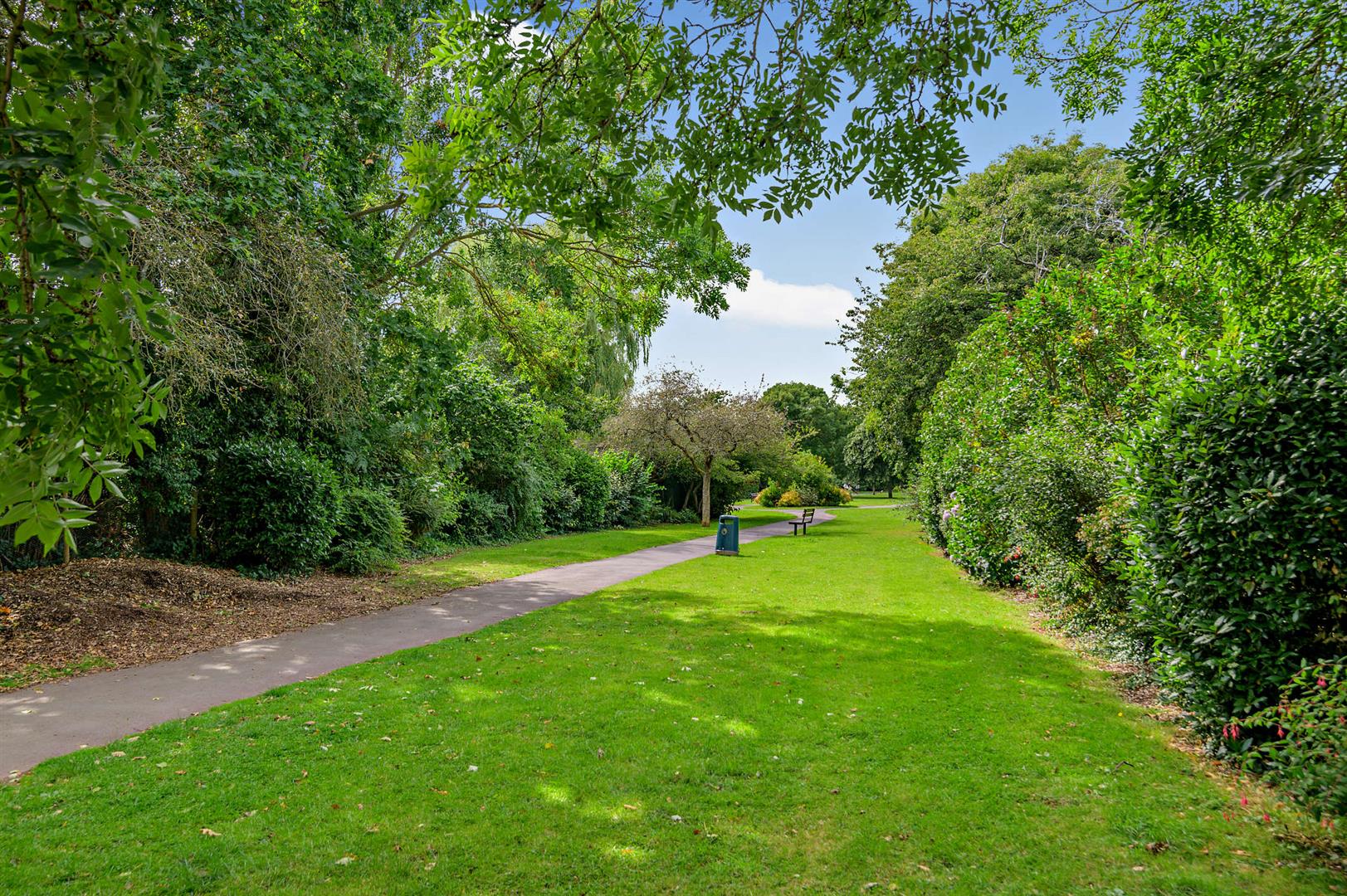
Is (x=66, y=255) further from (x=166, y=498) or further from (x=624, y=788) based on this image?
(x=166, y=498)

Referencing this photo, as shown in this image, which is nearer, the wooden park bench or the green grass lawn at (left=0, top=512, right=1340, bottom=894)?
the green grass lawn at (left=0, top=512, right=1340, bottom=894)

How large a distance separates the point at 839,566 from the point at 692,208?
13342 mm

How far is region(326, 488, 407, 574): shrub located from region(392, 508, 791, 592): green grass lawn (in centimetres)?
57

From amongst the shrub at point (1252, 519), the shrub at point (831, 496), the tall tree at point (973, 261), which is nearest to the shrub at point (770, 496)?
the shrub at point (831, 496)

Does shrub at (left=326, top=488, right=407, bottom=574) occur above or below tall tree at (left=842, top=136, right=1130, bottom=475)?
below

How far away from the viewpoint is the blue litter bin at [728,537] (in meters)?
18.6

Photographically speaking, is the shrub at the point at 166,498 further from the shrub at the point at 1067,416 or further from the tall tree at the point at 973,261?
the tall tree at the point at 973,261

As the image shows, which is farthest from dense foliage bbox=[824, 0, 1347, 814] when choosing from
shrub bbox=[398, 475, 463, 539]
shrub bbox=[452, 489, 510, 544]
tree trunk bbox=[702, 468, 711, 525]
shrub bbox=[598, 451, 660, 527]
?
tree trunk bbox=[702, 468, 711, 525]

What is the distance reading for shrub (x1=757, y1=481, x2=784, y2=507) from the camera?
45750 millimetres

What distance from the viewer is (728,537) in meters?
18.8

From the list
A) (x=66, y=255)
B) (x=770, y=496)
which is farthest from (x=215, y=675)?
(x=770, y=496)

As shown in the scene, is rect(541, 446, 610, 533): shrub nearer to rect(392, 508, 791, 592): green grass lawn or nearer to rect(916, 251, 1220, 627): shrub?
rect(392, 508, 791, 592): green grass lawn

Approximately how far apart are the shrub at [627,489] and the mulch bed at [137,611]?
16236mm

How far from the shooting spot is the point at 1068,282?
35.6ft
